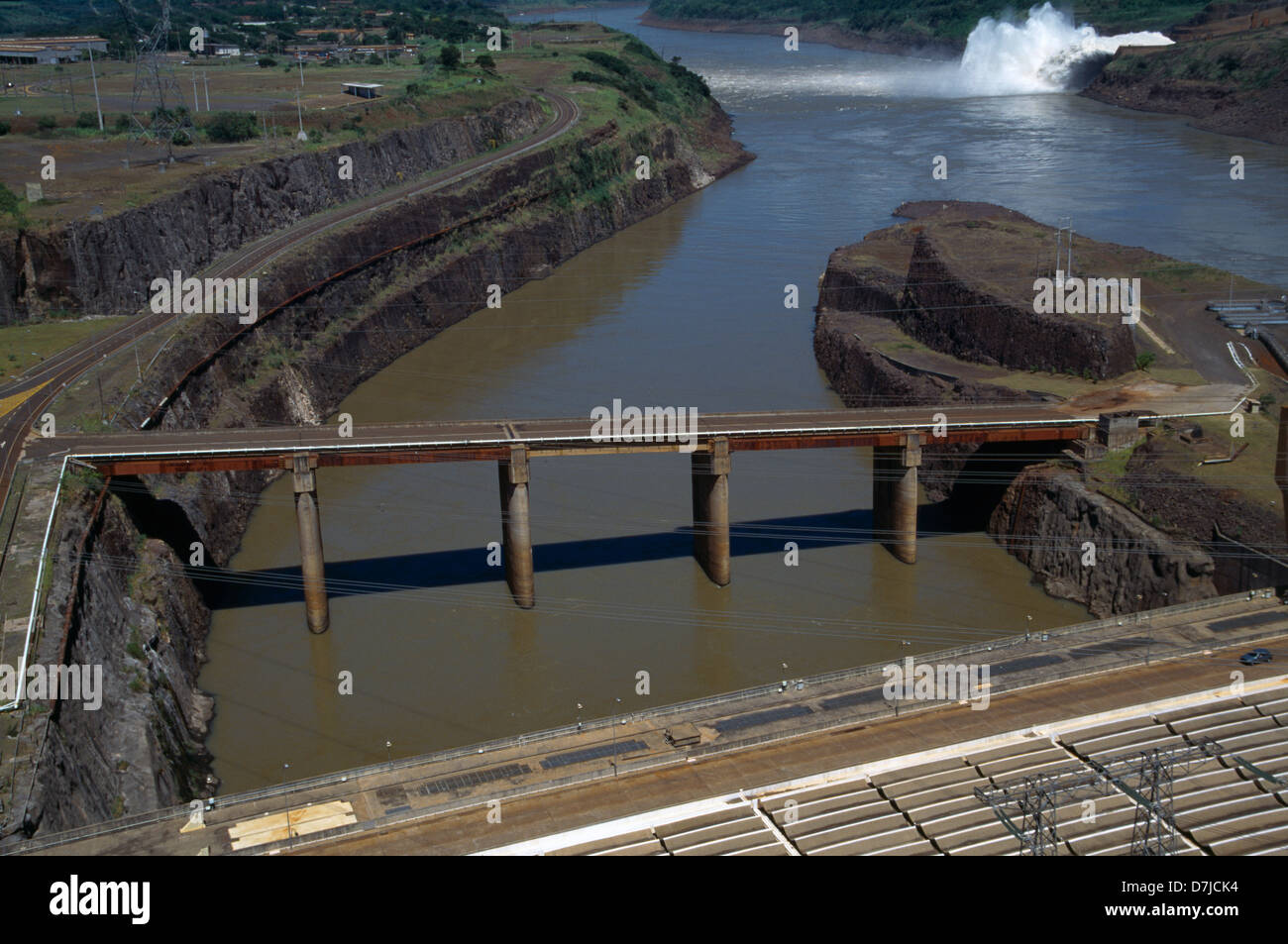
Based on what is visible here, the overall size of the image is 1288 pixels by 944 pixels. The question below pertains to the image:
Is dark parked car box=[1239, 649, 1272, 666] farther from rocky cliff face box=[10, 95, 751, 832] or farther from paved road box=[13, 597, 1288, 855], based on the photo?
rocky cliff face box=[10, 95, 751, 832]

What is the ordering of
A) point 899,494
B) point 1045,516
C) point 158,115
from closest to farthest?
point 1045,516, point 899,494, point 158,115

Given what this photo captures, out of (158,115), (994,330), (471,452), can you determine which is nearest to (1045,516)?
(994,330)

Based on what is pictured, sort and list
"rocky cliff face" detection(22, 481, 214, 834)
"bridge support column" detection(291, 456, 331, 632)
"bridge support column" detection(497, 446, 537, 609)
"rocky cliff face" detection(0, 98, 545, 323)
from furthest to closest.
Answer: "rocky cliff face" detection(0, 98, 545, 323), "bridge support column" detection(497, 446, 537, 609), "bridge support column" detection(291, 456, 331, 632), "rocky cliff face" detection(22, 481, 214, 834)

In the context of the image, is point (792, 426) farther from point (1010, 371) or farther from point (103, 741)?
point (103, 741)

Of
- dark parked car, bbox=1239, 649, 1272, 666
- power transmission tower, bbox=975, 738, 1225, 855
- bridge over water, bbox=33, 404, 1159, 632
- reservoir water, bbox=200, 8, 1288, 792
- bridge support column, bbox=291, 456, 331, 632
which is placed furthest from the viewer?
bridge over water, bbox=33, 404, 1159, 632

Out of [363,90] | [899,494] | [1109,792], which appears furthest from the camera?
[363,90]

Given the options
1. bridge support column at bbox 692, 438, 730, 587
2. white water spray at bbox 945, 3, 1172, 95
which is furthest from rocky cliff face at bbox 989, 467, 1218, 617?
white water spray at bbox 945, 3, 1172, 95

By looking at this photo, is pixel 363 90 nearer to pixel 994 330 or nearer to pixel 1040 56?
pixel 994 330

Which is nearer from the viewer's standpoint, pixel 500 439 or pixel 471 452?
pixel 471 452
